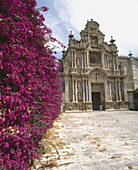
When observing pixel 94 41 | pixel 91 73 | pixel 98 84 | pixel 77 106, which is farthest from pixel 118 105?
pixel 94 41

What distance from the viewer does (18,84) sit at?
1.61 meters

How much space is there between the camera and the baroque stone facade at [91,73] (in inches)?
582

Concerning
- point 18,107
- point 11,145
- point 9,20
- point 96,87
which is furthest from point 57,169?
point 96,87

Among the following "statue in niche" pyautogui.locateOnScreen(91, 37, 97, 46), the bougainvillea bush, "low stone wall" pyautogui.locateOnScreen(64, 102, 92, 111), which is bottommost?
"low stone wall" pyautogui.locateOnScreen(64, 102, 92, 111)

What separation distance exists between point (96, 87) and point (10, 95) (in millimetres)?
16287

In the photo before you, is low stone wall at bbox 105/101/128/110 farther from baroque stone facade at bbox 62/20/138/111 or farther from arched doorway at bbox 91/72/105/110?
arched doorway at bbox 91/72/105/110

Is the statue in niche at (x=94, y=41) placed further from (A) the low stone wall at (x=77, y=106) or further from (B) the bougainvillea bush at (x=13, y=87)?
(B) the bougainvillea bush at (x=13, y=87)

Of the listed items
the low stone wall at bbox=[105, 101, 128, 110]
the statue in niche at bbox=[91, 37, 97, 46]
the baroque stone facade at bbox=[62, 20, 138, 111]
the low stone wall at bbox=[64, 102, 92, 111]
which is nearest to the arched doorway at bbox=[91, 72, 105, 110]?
the baroque stone facade at bbox=[62, 20, 138, 111]

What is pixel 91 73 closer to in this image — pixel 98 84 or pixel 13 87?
pixel 98 84

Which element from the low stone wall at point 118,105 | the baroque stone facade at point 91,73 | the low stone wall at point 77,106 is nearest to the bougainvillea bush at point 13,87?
the low stone wall at point 77,106

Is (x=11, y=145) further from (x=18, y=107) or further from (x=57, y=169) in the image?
(x=57, y=169)

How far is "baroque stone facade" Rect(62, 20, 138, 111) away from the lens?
48.5 feet

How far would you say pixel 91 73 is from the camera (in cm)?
1582

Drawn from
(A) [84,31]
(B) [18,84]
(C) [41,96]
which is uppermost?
A: (A) [84,31]
